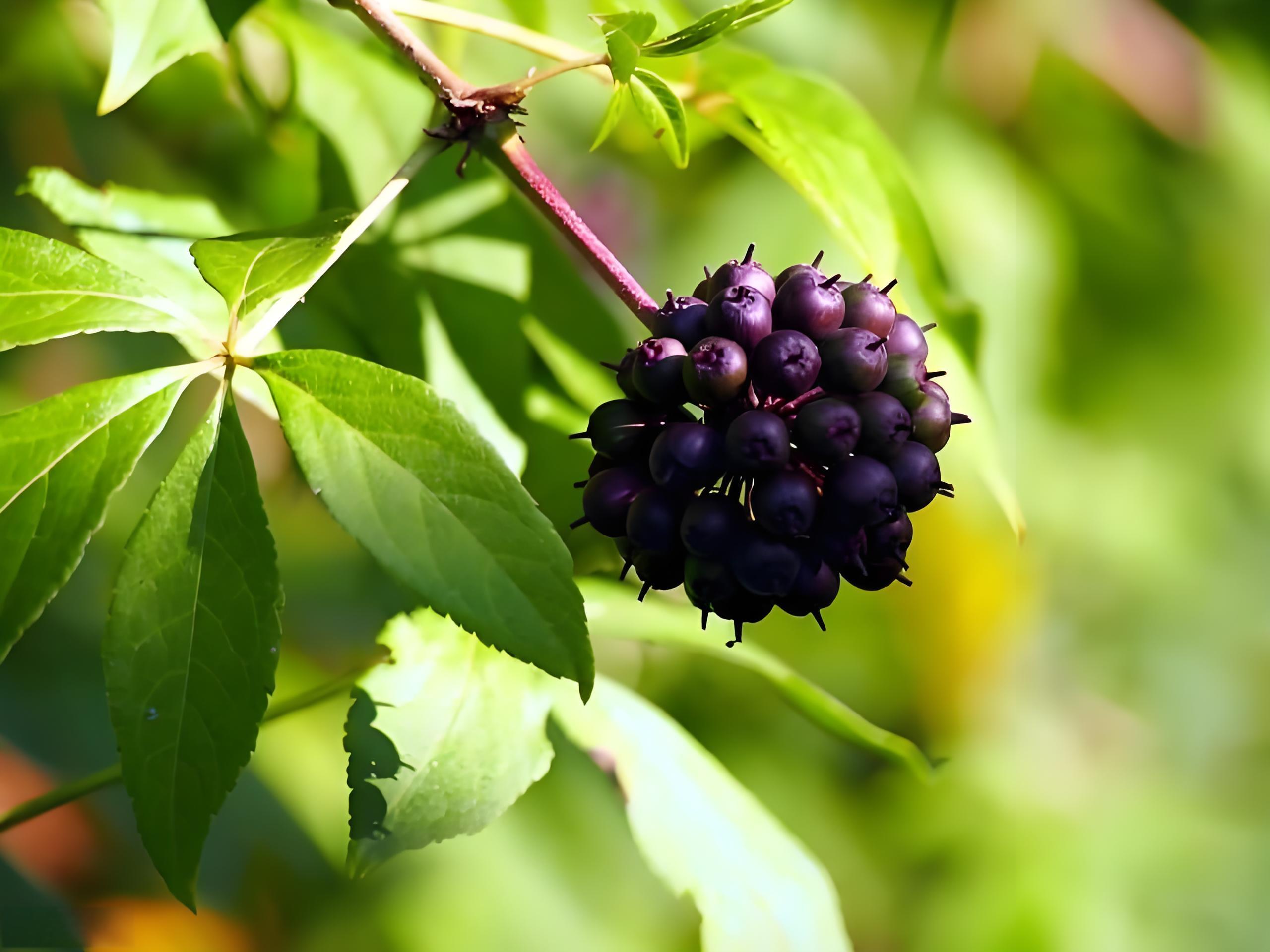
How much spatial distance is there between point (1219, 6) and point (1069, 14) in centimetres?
32

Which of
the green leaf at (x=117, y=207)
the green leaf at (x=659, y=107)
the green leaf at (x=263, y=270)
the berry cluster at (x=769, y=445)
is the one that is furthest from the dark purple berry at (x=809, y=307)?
the green leaf at (x=117, y=207)

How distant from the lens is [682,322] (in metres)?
0.55

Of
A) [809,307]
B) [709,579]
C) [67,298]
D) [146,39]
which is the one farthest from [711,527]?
[146,39]

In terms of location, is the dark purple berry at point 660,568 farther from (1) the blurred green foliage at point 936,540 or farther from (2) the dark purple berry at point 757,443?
(1) the blurred green foliage at point 936,540

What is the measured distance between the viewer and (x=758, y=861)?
0.83 metres

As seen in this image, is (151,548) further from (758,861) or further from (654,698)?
(654,698)

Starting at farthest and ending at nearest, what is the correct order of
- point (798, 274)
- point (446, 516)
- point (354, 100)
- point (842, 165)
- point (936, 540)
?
1. point (936, 540)
2. point (354, 100)
3. point (842, 165)
4. point (798, 274)
5. point (446, 516)

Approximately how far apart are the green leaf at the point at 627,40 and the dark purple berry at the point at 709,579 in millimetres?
264

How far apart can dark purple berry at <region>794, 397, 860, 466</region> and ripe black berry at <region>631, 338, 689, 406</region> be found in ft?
0.21

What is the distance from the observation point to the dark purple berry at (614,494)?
552 mm

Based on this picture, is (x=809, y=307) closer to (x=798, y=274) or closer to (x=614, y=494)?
(x=798, y=274)

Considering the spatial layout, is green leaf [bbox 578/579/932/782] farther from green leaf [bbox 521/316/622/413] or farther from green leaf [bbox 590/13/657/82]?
green leaf [bbox 590/13/657/82]

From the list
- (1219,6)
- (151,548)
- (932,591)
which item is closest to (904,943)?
(932,591)

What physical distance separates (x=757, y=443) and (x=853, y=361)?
0.23ft
